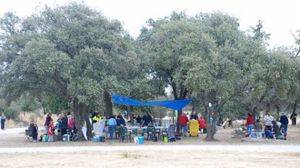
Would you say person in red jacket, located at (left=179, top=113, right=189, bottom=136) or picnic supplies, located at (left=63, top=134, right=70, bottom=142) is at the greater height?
person in red jacket, located at (left=179, top=113, right=189, bottom=136)

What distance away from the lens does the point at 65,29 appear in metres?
28.4

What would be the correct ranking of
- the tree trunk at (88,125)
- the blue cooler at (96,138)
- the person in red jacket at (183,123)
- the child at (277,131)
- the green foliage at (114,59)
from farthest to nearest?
1. the person in red jacket at (183,123)
2. the tree trunk at (88,125)
3. the child at (277,131)
4. the blue cooler at (96,138)
5. the green foliage at (114,59)

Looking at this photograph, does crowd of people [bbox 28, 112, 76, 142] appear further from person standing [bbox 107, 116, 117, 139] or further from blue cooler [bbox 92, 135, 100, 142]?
person standing [bbox 107, 116, 117, 139]

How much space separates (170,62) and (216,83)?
3966 mm

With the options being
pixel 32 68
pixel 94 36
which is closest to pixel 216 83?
pixel 94 36

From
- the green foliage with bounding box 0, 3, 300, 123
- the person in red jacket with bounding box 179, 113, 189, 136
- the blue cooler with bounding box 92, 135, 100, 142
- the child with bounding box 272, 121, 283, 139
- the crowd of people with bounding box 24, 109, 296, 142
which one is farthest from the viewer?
the person in red jacket with bounding box 179, 113, 189, 136

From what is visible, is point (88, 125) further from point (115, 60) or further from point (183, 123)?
point (183, 123)

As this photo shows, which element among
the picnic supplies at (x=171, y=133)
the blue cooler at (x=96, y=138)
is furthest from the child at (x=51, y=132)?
the picnic supplies at (x=171, y=133)

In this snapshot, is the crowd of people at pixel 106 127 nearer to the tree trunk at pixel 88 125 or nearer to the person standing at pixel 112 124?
the person standing at pixel 112 124

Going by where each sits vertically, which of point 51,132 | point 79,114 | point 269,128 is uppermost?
point 79,114

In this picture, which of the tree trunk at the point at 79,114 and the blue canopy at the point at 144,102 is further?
the tree trunk at the point at 79,114

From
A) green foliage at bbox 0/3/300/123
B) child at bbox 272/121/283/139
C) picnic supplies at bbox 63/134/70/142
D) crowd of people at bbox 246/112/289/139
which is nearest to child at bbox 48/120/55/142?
picnic supplies at bbox 63/134/70/142

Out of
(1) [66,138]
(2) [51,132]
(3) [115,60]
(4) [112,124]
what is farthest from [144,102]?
(2) [51,132]

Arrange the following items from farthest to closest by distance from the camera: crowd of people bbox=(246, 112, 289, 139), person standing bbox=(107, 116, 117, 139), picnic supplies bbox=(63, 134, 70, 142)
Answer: crowd of people bbox=(246, 112, 289, 139) < picnic supplies bbox=(63, 134, 70, 142) < person standing bbox=(107, 116, 117, 139)
